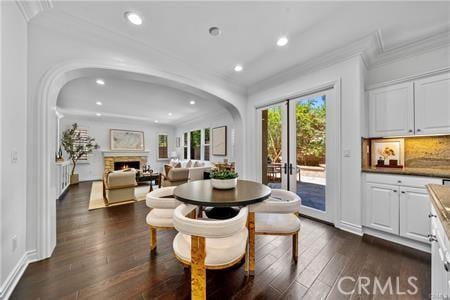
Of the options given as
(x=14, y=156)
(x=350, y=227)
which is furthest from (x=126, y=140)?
(x=350, y=227)

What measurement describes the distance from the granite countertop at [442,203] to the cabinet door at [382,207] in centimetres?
109

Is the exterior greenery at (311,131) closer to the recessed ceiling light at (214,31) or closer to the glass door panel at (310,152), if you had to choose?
the glass door panel at (310,152)

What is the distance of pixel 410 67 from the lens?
2.58 m

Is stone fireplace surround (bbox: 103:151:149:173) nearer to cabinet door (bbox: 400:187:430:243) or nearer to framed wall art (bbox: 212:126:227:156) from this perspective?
framed wall art (bbox: 212:126:227:156)

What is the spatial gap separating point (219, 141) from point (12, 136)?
5.22 meters

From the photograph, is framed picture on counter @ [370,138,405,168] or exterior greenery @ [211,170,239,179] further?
framed picture on counter @ [370,138,405,168]

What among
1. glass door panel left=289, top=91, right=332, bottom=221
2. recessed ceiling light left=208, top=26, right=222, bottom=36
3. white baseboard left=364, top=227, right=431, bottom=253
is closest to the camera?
white baseboard left=364, top=227, right=431, bottom=253

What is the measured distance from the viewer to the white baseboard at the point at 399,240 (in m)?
2.14

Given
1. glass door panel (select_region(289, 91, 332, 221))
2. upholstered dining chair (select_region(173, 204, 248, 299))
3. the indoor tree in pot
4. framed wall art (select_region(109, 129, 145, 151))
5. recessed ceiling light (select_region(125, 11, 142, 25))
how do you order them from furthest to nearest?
1. framed wall art (select_region(109, 129, 145, 151))
2. the indoor tree in pot
3. glass door panel (select_region(289, 91, 332, 221))
4. recessed ceiling light (select_region(125, 11, 142, 25))
5. upholstered dining chair (select_region(173, 204, 248, 299))

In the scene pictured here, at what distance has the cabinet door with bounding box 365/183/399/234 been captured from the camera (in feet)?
7.63

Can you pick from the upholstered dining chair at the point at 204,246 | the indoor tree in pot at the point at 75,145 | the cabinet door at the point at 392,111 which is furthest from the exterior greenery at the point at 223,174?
the indoor tree in pot at the point at 75,145

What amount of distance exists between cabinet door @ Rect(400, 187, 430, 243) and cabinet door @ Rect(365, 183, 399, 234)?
0.22 feet

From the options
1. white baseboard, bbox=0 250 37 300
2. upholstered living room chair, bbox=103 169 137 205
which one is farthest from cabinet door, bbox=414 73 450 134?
upholstered living room chair, bbox=103 169 137 205

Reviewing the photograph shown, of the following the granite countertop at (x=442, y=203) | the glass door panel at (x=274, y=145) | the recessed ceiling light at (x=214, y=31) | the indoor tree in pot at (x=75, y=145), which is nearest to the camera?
the granite countertop at (x=442, y=203)
